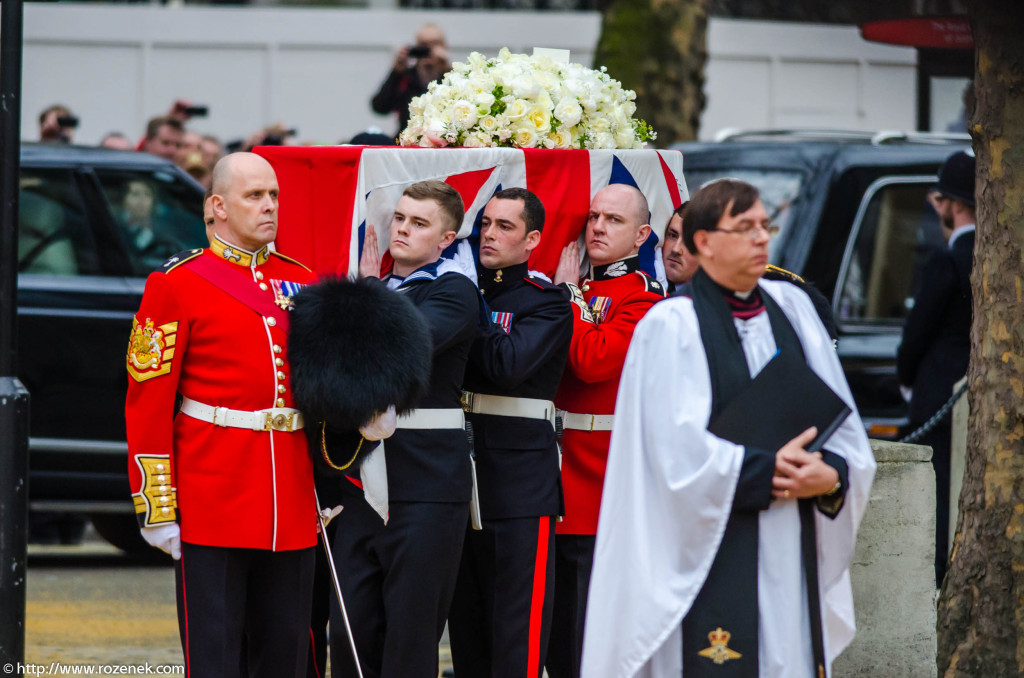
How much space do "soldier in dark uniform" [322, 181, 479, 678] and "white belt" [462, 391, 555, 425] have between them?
0.57 feet

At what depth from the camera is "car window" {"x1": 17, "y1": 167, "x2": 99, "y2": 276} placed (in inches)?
329

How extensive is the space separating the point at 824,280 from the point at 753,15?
8601 mm

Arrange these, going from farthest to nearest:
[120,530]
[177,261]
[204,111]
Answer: [204,111], [120,530], [177,261]

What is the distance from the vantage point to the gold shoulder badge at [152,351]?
448 cm

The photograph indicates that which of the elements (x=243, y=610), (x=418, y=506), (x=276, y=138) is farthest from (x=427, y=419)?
(x=276, y=138)

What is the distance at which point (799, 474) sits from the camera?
12.8 feet

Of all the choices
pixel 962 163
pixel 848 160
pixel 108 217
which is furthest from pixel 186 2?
pixel 962 163

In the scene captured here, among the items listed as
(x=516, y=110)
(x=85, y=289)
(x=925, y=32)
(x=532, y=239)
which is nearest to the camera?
(x=532, y=239)

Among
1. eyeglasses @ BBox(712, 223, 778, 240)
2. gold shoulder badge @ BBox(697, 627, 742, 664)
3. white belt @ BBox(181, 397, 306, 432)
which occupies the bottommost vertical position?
gold shoulder badge @ BBox(697, 627, 742, 664)

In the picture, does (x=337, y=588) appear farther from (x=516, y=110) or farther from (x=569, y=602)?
(x=516, y=110)

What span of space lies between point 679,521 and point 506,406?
1448 mm

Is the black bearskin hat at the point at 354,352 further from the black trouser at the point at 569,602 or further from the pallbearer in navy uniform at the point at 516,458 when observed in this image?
the black trouser at the point at 569,602

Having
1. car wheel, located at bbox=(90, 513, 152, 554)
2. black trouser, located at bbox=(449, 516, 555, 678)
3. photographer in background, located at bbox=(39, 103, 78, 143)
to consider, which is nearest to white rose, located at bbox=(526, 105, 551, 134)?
black trouser, located at bbox=(449, 516, 555, 678)

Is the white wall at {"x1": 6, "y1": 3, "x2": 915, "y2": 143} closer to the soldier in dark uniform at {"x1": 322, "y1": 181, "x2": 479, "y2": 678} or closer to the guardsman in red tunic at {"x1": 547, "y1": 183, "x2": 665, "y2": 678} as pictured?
the guardsman in red tunic at {"x1": 547, "y1": 183, "x2": 665, "y2": 678}
